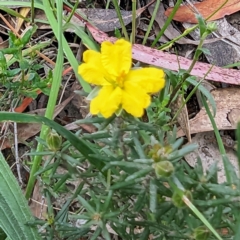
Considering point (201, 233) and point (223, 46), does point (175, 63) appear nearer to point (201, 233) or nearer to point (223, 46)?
point (223, 46)

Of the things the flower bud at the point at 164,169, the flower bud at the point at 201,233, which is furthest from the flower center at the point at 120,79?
the flower bud at the point at 201,233

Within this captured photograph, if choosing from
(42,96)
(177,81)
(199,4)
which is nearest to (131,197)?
(177,81)

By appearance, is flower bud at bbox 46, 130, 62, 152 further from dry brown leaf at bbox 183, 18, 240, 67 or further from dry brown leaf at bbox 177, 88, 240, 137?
dry brown leaf at bbox 183, 18, 240, 67

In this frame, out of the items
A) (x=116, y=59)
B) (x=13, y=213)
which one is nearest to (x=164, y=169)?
(x=116, y=59)

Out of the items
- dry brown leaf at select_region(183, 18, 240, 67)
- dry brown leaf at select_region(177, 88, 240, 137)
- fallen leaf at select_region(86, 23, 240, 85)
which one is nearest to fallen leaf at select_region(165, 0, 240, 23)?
dry brown leaf at select_region(183, 18, 240, 67)

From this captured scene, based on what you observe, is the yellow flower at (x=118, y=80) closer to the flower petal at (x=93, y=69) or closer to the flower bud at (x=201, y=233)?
the flower petal at (x=93, y=69)

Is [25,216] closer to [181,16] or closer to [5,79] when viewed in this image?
[5,79]
